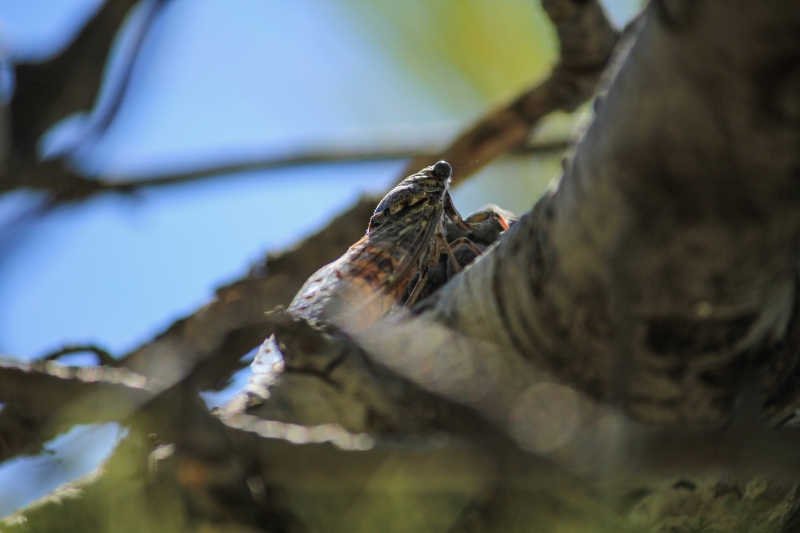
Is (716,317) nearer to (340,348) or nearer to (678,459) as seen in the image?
(678,459)

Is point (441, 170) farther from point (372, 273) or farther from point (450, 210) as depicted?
point (372, 273)

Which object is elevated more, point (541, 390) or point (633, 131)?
point (633, 131)

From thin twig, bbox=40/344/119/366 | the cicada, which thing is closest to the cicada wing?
the cicada

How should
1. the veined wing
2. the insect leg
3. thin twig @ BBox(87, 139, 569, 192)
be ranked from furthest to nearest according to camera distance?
thin twig @ BBox(87, 139, 569, 192)
the insect leg
the veined wing

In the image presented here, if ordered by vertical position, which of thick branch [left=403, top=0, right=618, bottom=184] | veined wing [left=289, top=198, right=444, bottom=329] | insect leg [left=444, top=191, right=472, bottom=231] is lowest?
veined wing [left=289, top=198, right=444, bottom=329]

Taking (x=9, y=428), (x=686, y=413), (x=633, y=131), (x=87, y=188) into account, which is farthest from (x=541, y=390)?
(x=87, y=188)

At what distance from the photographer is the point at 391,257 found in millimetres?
2818

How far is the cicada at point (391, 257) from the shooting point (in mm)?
2352

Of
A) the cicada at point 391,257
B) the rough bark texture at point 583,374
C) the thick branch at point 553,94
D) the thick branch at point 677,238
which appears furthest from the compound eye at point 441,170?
the thick branch at point 677,238

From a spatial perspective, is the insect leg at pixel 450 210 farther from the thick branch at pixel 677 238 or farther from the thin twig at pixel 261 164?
the thick branch at pixel 677 238

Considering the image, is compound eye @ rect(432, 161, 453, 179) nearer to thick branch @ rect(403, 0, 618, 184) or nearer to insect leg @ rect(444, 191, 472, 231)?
insect leg @ rect(444, 191, 472, 231)

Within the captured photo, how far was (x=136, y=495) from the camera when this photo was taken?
4.23 ft

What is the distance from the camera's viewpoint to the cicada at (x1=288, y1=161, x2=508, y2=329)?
7.72 ft

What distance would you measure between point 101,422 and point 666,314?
936 mm
